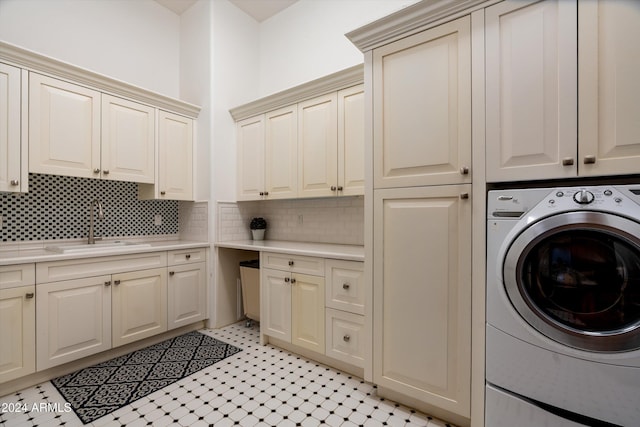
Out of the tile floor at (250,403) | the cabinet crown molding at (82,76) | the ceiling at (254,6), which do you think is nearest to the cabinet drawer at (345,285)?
the tile floor at (250,403)

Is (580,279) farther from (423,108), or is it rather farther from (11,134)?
(11,134)

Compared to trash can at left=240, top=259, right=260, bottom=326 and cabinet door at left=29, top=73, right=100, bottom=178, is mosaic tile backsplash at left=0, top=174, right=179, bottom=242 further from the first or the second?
trash can at left=240, top=259, right=260, bottom=326

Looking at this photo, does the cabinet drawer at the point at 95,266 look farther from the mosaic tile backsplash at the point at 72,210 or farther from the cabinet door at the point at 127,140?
the cabinet door at the point at 127,140

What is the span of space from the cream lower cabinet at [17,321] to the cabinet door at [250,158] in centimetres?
171

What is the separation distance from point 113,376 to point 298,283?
4.62 feet

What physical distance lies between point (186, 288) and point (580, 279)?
2807 millimetres

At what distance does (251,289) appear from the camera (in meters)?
2.87

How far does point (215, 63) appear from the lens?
303cm

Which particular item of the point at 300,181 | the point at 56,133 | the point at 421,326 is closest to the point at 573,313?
the point at 421,326

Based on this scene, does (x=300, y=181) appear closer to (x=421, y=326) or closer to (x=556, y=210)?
(x=421, y=326)

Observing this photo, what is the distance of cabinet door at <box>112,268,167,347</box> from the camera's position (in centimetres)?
233

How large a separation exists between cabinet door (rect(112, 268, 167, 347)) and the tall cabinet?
6.16 feet

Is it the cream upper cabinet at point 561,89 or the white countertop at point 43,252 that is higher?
the cream upper cabinet at point 561,89

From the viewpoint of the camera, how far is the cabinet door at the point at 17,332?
1.82 m
